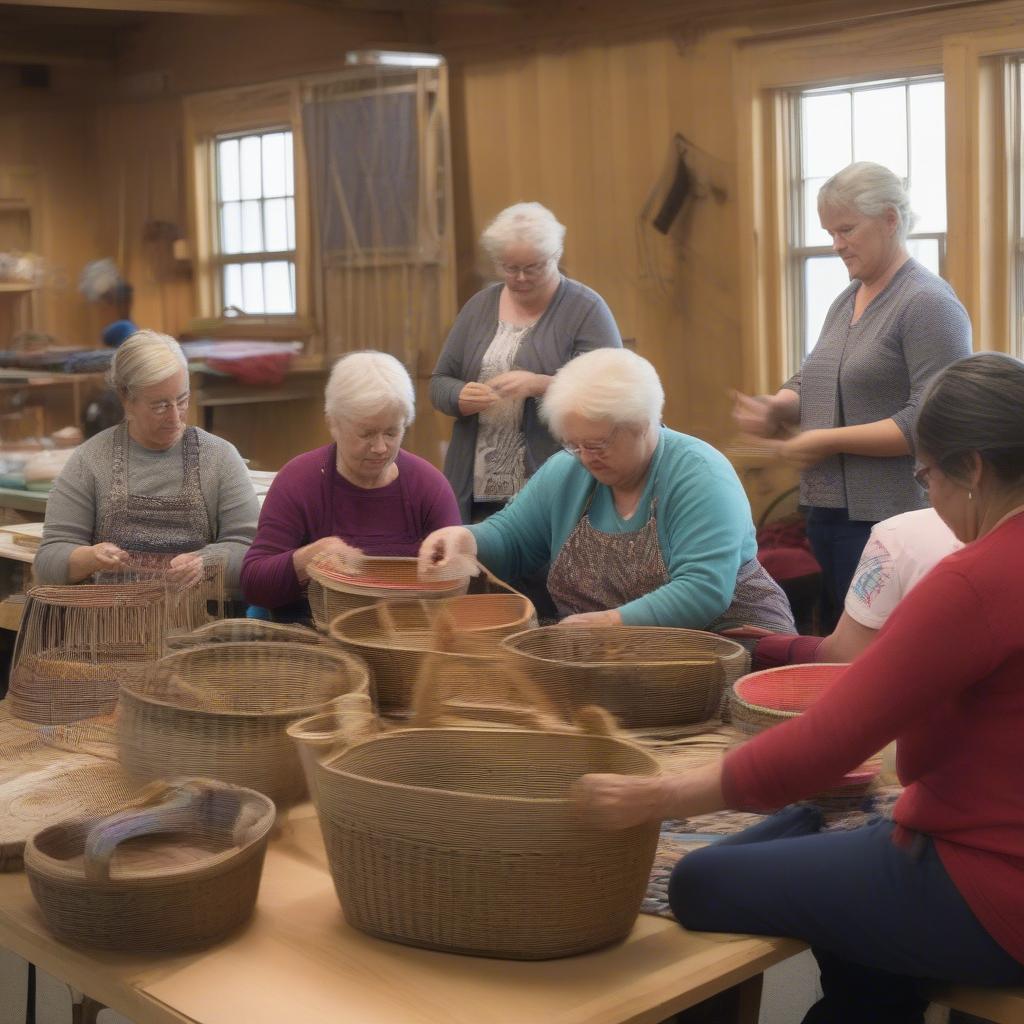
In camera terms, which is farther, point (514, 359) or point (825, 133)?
point (825, 133)

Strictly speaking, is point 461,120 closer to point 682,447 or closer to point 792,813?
point 682,447

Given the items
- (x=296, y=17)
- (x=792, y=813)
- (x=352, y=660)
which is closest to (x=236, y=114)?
(x=296, y=17)

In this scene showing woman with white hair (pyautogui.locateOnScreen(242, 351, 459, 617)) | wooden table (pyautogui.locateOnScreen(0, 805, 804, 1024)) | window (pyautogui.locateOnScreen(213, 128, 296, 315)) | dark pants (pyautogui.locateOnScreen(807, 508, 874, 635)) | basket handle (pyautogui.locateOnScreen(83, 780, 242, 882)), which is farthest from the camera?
window (pyautogui.locateOnScreen(213, 128, 296, 315))

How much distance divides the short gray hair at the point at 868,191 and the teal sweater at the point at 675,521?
2.66 feet

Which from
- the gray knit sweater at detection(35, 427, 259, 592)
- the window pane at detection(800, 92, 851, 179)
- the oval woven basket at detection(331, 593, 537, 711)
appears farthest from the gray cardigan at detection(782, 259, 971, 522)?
the window pane at detection(800, 92, 851, 179)

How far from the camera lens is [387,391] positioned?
311cm

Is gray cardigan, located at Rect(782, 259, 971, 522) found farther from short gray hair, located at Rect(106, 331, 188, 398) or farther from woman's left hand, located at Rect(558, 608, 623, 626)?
short gray hair, located at Rect(106, 331, 188, 398)

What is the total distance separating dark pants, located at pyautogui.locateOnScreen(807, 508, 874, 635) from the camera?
3.41 metres

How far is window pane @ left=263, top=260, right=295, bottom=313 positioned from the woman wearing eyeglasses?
357 cm

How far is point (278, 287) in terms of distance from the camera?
274 inches

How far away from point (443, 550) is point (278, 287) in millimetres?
4315

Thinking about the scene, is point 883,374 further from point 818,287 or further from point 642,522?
point 818,287

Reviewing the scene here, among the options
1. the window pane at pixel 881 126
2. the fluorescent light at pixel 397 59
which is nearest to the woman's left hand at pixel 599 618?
the window pane at pixel 881 126

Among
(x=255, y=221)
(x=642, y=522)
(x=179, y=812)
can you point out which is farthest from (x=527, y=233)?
(x=255, y=221)
